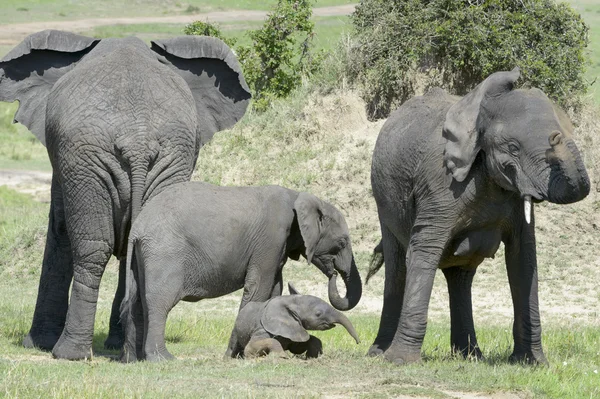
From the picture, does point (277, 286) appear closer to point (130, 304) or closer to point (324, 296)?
point (130, 304)

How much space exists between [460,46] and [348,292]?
8907 mm

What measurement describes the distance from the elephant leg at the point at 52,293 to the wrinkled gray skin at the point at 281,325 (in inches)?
88.5

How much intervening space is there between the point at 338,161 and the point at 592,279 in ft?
16.4

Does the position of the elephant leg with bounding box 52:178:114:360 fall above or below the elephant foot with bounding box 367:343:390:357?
above

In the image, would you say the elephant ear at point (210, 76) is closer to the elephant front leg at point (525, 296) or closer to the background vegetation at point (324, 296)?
the background vegetation at point (324, 296)

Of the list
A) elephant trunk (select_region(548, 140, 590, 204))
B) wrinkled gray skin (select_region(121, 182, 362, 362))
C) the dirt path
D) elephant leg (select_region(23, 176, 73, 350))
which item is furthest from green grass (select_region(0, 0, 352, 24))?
elephant trunk (select_region(548, 140, 590, 204))

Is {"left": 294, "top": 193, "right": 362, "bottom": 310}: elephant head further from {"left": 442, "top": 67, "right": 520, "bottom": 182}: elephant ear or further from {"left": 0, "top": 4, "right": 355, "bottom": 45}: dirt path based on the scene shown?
{"left": 0, "top": 4, "right": 355, "bottom": 45}: dirt path

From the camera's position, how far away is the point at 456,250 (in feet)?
30.6

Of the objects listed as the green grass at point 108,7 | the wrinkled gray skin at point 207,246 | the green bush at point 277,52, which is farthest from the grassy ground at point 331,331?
the green grass at point 108,7

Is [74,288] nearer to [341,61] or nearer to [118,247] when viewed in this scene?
[118,247]

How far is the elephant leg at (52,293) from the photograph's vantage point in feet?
37.2

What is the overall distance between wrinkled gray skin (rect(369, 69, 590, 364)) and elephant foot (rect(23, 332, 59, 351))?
3534 mm

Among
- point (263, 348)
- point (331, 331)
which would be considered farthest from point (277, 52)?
point (263, 348)

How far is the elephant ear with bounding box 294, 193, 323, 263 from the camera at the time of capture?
10.5 m
